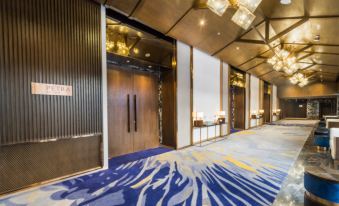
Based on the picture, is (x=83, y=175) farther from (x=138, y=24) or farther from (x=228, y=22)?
(x=228, y=22)

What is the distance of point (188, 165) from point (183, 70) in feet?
11.6

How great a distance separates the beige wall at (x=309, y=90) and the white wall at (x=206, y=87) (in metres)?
16.3

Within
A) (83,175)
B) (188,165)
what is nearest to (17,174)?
(83,175)

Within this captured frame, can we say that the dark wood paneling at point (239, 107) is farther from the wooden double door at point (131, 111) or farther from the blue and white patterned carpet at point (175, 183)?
the wooden double door at point (131, 111)

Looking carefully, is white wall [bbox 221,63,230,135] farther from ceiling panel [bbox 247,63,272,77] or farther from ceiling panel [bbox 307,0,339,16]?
ceiling panel [bbox 307,0,339,16]

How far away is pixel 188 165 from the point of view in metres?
4.74

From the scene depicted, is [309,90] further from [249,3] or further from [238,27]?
[249,3]

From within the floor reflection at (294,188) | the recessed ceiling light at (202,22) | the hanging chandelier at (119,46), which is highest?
the recessed ceiling light at (202,22)

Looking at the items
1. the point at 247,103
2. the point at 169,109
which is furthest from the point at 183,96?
the point at 247,103

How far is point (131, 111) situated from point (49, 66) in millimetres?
2873

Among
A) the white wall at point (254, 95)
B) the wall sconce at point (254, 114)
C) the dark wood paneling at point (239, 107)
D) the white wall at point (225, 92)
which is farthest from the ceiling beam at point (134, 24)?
the white wall at point (254, 95)

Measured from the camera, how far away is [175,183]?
142 inches

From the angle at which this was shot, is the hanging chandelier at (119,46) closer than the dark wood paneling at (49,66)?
No

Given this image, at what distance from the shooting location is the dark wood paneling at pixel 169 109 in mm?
6555
